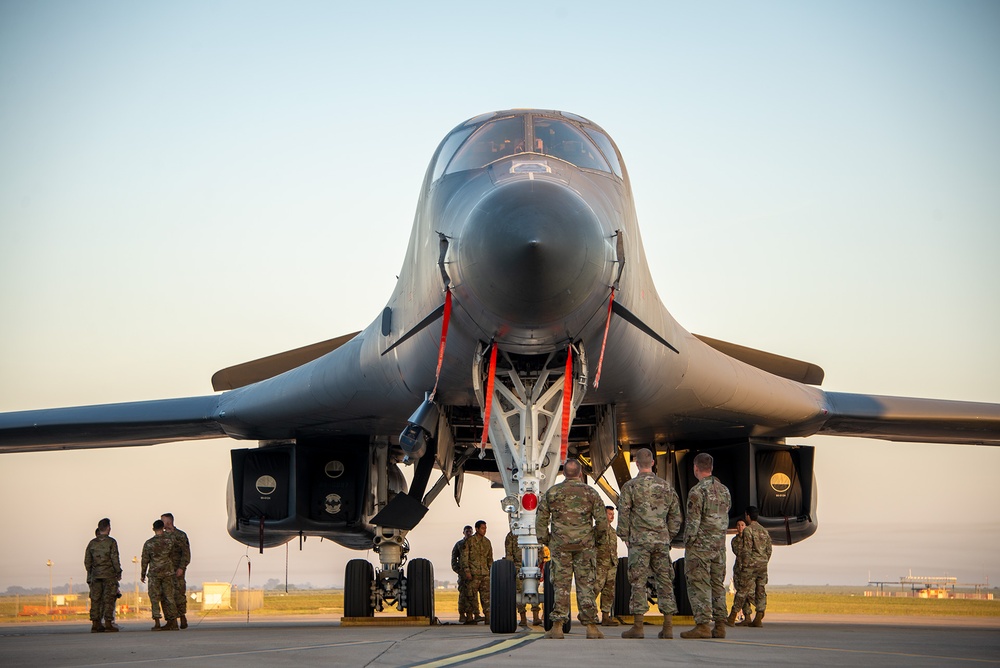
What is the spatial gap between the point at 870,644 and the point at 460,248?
3824 mm

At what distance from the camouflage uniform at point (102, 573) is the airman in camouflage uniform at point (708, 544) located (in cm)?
665

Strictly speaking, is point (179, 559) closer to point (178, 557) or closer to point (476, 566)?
point (178, 557)

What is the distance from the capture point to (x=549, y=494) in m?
7.80

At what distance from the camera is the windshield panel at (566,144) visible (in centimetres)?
934

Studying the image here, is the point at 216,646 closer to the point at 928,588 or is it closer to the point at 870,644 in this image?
the point at 870,644

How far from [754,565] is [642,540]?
4.08 meters

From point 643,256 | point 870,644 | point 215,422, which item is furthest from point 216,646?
point 215,422

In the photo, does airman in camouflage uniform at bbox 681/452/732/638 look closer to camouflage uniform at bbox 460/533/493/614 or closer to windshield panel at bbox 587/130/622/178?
windshield panel at bbox 587/130/622/178

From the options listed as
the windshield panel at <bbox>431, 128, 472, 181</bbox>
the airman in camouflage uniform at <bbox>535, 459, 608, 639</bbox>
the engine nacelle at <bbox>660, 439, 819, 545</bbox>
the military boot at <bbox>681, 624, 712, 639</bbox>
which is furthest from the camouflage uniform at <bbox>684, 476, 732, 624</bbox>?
the engine nacelle at <bbox>660, 439, 819, 545</bbox>

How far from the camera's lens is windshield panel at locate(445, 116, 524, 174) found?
9.24m

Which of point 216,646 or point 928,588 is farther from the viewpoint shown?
point 928,588

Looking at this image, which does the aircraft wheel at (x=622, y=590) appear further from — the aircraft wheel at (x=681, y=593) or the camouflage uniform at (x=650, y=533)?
the camouflage uniform at (x=650, y=533)

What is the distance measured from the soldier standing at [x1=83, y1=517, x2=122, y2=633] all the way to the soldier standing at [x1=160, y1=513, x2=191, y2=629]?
1.90 feet

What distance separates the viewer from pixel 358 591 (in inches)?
533
